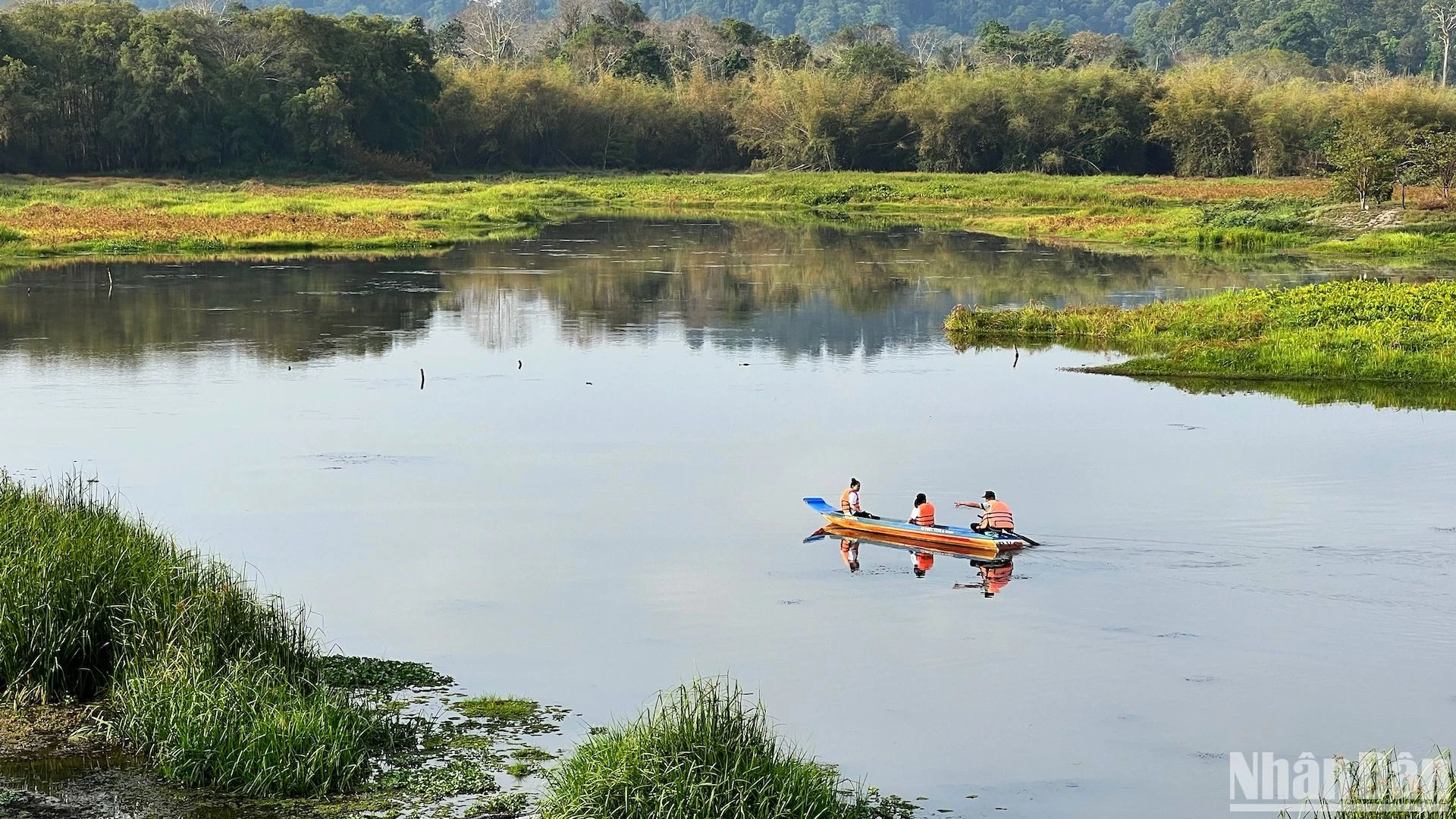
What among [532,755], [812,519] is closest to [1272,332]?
[812,519]

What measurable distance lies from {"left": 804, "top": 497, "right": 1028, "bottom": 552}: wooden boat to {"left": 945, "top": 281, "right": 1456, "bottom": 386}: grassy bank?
11.0 meters

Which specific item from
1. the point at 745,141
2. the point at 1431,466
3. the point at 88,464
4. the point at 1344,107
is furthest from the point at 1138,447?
the point at 745,141

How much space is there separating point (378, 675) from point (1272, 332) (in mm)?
19132

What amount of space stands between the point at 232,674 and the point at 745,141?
264 feet

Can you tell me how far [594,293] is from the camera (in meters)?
37.4

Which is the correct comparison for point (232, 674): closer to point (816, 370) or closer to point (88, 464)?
point (88, 464)

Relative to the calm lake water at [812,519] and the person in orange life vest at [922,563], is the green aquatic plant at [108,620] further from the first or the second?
the person in orange life vest at [922,563]

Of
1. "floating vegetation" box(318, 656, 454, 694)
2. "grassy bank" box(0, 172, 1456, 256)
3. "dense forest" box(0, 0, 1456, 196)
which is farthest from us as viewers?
"dense forest" box(0, 0, 1456, 196)

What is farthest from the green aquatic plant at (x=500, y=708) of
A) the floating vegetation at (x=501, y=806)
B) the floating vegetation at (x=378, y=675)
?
the floating vegetation at (x=501, y=806)

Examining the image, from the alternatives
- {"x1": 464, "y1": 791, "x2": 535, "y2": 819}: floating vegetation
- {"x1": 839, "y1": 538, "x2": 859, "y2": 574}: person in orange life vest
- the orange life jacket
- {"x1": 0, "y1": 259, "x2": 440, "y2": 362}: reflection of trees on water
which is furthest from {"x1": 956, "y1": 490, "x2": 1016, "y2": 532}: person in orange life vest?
{"x1": 0, "y1": 259, "x2": 440, "y2": 362}: reflection of trees on water

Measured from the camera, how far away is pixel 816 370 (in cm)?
2691

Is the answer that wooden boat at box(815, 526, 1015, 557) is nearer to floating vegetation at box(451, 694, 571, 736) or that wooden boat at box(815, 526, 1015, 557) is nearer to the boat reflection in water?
the boat reflection in water

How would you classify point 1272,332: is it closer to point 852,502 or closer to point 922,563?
point 852,502

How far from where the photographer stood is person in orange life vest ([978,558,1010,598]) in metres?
14.2
